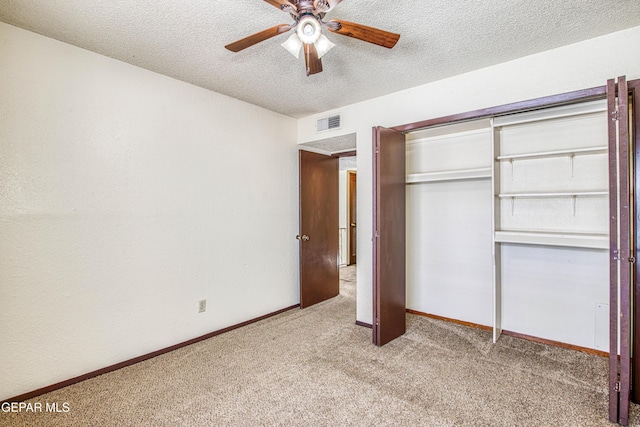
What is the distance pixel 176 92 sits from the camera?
2.95 meters

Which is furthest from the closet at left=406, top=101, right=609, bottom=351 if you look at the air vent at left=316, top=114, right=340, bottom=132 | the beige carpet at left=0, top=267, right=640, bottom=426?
the air vent at left=316, top=114, right=340, bottom=132

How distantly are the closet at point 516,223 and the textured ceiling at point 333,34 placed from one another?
659 millimetres

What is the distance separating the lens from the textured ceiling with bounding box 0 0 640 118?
190cm

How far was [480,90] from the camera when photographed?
2781 mm

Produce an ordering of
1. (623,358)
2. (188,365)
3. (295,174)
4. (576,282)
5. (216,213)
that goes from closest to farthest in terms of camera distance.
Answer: (623,358) → (188,365) → (576,282) → (216,213) → (295,174)

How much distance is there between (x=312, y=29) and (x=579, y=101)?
2165mm

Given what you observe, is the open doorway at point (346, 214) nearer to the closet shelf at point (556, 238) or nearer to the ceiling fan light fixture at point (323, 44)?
the closet shelf at point (556, 238)

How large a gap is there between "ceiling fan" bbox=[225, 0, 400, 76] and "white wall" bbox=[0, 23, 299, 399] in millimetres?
1385

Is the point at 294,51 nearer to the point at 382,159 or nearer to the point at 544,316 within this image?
the point at 382,159

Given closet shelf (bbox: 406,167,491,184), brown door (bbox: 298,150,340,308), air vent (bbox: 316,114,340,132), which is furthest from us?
brown door (bbox: 298,150,340,308)

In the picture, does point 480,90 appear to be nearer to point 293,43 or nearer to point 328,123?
point 328,123

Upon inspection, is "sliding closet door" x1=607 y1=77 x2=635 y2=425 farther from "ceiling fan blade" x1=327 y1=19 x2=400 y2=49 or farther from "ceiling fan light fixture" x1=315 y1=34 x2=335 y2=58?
"ceiling fan light fixture" x1=315 y1=34 x2=335 y2=58

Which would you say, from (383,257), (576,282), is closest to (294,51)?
(383,257)

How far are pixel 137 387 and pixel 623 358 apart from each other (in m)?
3.23
